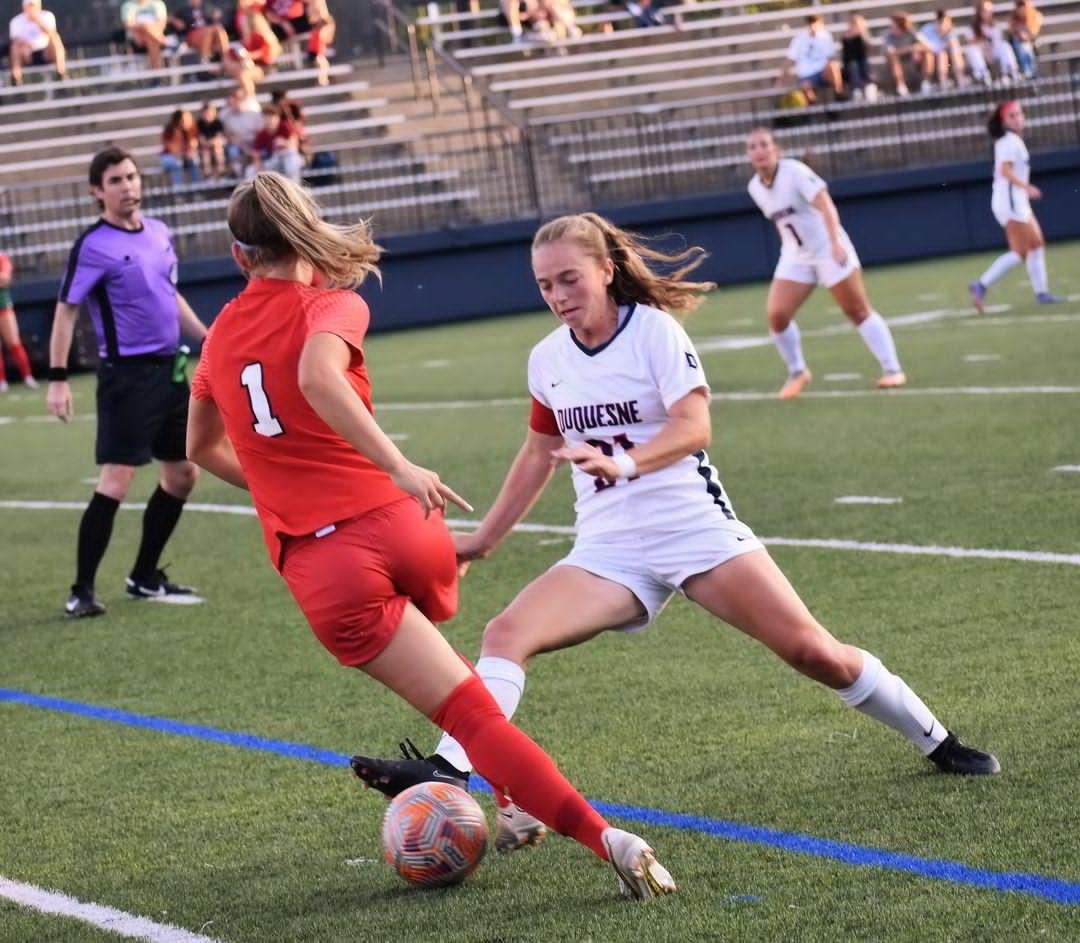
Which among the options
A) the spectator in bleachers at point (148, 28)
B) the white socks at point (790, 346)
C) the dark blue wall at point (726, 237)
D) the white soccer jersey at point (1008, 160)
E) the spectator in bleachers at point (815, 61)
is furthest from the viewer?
the spectator in bleachers at point (148, 28)

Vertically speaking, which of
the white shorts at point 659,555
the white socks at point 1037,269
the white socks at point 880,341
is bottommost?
the white socks at point 1037,269

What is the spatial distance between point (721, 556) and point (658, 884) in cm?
97

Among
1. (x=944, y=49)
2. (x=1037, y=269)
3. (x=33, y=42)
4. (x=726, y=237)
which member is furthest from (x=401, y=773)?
(x=33, y=42)

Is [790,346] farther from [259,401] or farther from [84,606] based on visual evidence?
[259,401]

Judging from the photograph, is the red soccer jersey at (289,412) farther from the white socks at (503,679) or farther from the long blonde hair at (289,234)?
the white socks at (503,679)

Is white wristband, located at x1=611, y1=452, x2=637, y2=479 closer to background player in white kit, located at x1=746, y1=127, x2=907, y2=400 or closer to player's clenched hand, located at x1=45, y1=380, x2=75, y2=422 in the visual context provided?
player's clenched hand, located at x1=45, y1=380, x2=75, y2=422

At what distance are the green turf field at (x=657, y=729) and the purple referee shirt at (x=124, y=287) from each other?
1.30m

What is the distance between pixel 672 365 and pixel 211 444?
1.21 meters

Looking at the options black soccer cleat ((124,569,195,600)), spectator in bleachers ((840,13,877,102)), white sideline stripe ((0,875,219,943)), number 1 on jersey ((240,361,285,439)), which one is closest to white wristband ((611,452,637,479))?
number 1 on jersey ((240,361,285,439))

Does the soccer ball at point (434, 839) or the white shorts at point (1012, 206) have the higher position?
the soccer ball at point (434, 839)

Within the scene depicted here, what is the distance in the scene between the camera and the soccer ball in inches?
184

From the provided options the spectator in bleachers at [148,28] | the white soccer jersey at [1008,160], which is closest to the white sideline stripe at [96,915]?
the white soccer jersey at [1008,160]

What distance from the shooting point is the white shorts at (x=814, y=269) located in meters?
14.7

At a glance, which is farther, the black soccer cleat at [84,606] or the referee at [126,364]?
the black soccer cleat at [84,606]
